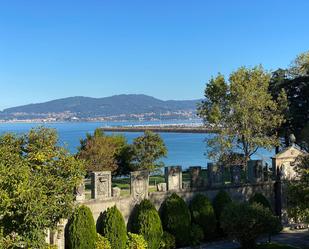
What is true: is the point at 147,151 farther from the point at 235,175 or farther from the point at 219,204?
the point at 219,204

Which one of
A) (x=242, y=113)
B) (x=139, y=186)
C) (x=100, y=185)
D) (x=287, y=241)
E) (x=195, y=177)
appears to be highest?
(x=242, y=113)

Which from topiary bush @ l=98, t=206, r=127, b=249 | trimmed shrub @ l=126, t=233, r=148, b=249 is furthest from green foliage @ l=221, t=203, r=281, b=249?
topiary bush @ l=98, t=206, r=127, b=249

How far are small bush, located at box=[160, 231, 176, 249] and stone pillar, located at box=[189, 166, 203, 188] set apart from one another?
300cm

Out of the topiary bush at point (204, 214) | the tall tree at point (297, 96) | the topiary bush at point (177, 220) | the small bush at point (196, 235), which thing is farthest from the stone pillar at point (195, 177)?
the tall tree at point (297, 96)

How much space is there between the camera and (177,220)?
72.5 ft

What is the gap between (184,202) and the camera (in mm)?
22719

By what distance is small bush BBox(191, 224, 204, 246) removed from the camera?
22.4 m

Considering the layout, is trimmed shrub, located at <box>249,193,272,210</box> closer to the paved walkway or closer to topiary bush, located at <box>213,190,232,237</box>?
topiary bush, located at <box>213,190,232,237</box>

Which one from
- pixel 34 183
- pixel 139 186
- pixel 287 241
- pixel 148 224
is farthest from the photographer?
pixel 287 241

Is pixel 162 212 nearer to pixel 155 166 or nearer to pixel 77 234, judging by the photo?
pixel 77 234

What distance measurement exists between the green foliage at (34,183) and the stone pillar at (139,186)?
230 inches

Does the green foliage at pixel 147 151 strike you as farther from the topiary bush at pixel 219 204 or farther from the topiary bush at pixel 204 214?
the topiary bush at pixel 204 214

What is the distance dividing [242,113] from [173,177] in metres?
11.1

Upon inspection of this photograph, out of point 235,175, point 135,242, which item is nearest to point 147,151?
point 235,175
